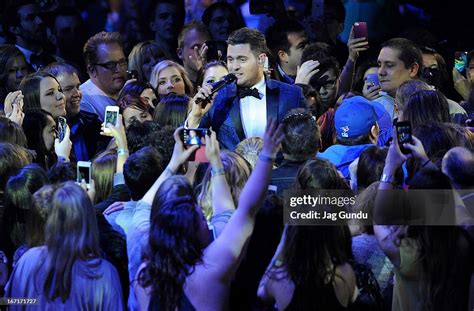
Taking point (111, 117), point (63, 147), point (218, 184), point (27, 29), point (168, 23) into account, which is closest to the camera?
point (218, 184)

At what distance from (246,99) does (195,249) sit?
8.70ft

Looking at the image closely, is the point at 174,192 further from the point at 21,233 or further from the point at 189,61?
the point at 189,61

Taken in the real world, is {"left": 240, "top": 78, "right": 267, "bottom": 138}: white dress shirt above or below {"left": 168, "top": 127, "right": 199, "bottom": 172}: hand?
below

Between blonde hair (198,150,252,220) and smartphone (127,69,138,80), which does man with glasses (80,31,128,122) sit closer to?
smartphone (127,69,138,80)

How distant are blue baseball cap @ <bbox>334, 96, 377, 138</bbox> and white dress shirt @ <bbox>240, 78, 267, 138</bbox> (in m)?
0.74

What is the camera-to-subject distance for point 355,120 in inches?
231

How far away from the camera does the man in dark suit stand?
6.50m

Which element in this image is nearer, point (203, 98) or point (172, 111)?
point (203, 98)

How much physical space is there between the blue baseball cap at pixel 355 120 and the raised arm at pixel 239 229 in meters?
1.92

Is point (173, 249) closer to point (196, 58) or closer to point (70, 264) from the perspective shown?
point (70, 264)

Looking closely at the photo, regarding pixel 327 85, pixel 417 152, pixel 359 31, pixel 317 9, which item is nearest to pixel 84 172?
pixel 417 152

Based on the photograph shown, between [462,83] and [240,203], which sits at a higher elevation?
[240,203]

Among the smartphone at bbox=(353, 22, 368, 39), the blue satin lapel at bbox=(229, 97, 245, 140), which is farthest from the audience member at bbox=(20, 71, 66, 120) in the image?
the smartphone at bbox=(353, 22, 368, 39)

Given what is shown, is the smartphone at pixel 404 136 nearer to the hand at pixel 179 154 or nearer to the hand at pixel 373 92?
the hand at pixel 179 154
